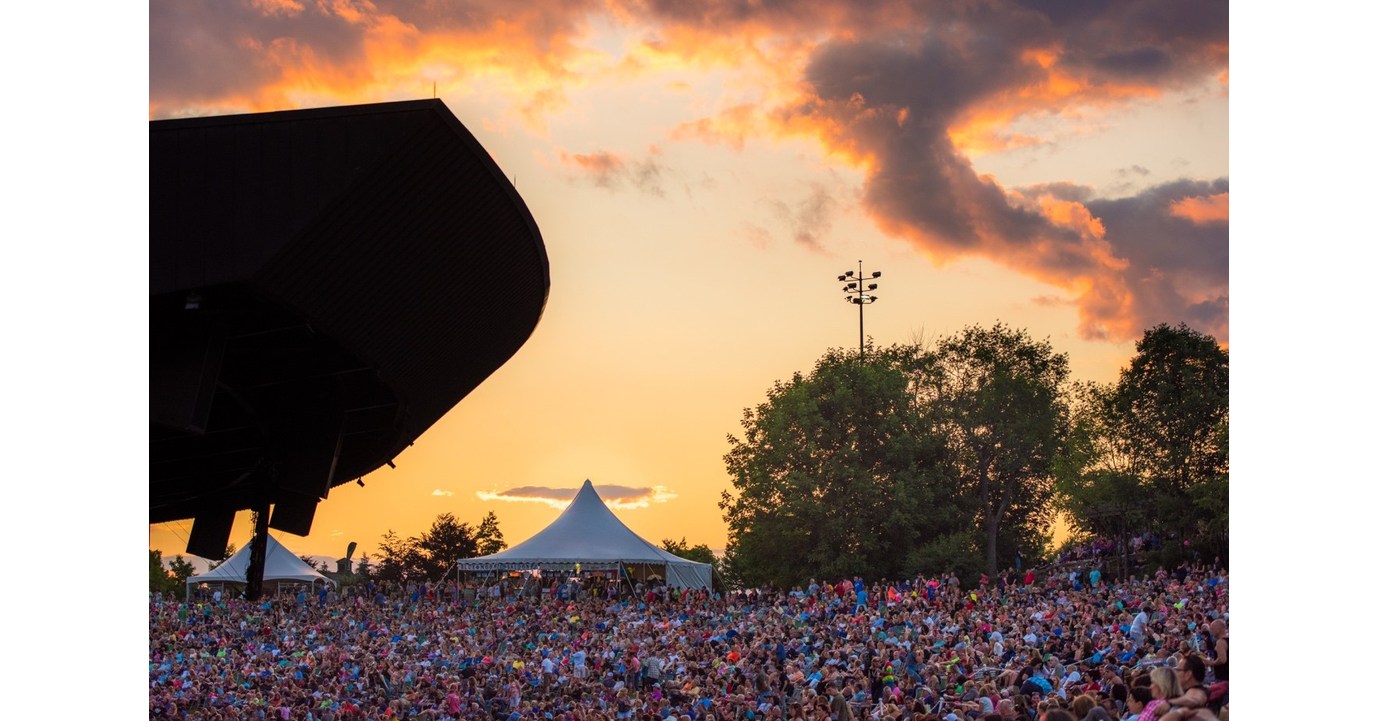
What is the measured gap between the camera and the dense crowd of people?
55.8ft

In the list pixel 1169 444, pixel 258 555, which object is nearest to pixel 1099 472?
pixel 1169 444

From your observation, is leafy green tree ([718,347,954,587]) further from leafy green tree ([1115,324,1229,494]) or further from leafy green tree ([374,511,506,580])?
leafy green tree ([374,511,506,580])

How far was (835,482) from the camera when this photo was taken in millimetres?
56250

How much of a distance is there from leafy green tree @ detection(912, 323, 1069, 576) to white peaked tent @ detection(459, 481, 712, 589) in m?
14.4

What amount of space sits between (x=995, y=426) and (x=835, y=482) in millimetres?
8793

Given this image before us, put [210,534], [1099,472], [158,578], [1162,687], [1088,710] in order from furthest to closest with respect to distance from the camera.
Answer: [158,578] < [1099,472] < [210,534] < [1088,710] < [1162,687]

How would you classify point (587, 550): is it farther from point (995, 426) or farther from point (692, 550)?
point (692, 550)

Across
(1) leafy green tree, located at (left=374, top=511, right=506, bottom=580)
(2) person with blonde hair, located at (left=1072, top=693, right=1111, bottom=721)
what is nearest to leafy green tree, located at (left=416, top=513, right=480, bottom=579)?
(1) leafy green tree, located at (left=374, top=511, right=506, bottom=580)

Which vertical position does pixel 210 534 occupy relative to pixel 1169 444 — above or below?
below

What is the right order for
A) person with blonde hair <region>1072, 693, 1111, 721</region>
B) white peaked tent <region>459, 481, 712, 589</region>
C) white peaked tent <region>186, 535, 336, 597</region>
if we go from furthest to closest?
white peaked tent <region>186, 535, 336, 597</region>
white peaked tent <region>459, 481, 712, 589</region>
person with blonde hair <region>1072, 693, 1111, 721</region>

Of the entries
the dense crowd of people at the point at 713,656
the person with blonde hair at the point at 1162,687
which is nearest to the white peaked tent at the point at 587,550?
the dense crowd of people at the point at 713,656
